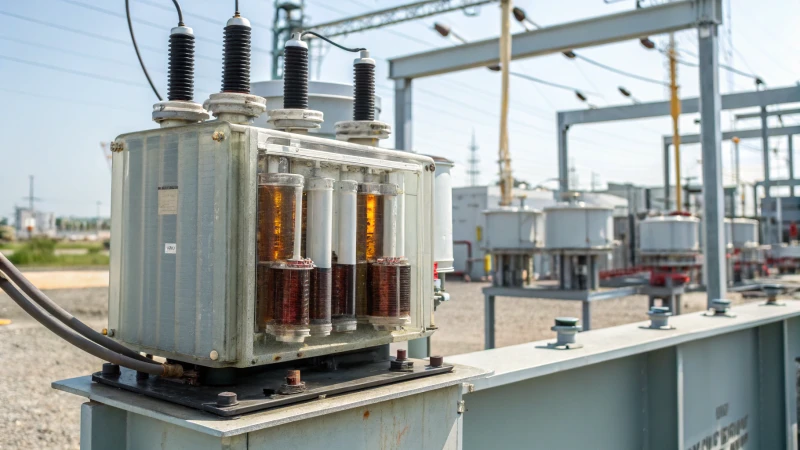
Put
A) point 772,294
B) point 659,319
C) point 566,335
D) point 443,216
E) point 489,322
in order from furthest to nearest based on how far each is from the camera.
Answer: point 489,322 < point 772,294 < point 659,319 < point 566,335 < point 443,216

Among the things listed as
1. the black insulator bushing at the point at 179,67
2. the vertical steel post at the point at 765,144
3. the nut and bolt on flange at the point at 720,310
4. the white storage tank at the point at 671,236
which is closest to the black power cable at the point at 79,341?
Answer: the black insulator bushing at the point at 179,67

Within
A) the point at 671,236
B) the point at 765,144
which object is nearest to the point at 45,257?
the point at 671,236

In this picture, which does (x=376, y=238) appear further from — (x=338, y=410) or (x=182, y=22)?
(x=182, y=22)

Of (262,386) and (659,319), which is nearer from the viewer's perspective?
(262,386)

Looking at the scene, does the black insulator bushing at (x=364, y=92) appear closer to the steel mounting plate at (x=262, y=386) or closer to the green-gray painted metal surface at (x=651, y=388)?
the steel mounting plate at (x=262, y=386)

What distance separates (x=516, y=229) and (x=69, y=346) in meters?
6.85

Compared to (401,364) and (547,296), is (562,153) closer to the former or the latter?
(547,296)

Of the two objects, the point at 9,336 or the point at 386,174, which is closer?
the point at 386,174

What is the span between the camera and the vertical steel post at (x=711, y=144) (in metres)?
9.29

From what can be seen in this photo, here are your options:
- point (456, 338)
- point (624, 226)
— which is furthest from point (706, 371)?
point (624, 226)

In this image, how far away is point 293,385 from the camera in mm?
1733

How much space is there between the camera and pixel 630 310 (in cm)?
1541

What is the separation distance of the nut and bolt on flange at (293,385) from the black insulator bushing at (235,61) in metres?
0.80

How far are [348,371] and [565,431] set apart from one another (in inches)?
57.9
